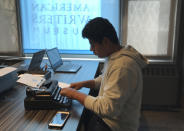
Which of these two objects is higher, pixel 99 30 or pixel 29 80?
pixel 99 30

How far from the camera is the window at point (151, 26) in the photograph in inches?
105

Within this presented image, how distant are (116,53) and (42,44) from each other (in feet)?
6.81

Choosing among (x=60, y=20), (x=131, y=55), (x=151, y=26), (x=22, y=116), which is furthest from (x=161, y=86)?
(x=22, y=116)

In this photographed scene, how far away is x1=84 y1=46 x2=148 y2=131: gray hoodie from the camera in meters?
1.04

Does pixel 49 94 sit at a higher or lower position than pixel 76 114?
higher

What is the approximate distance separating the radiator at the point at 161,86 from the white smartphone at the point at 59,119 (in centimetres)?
188

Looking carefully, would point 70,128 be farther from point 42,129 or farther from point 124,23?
point 124,23

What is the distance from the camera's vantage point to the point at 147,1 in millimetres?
2668

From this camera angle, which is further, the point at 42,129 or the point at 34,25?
the point at 34,25

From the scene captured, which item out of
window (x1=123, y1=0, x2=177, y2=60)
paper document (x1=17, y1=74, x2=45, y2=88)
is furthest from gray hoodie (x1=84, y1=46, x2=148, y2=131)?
window (x1=123, y1=0, x2=177, y2=60)

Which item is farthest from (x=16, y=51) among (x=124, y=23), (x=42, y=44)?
(x=124, y=23)

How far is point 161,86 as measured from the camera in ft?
9.16

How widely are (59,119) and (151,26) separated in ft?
6.96

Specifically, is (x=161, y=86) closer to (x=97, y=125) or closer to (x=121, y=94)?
(x=97, y=125)
